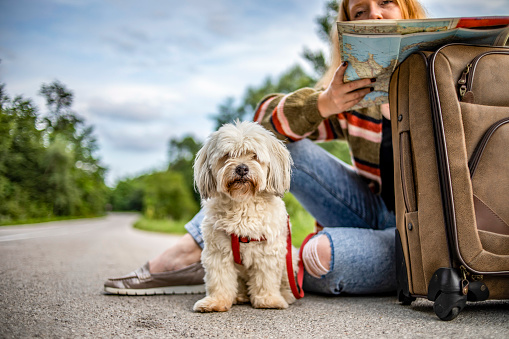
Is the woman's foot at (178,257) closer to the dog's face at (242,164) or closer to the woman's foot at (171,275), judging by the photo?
the woman's foot at (171,275)

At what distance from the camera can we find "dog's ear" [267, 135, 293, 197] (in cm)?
229

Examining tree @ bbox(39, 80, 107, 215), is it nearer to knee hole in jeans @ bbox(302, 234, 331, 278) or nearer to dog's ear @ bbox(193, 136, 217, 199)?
dog's ear @ bbox(193, 136, 217, 199)

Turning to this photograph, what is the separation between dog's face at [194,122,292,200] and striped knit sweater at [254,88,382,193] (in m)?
0.23

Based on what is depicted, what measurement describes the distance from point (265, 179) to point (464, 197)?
3.45 ft

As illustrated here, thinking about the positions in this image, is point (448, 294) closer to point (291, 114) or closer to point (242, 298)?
point (242, 298)

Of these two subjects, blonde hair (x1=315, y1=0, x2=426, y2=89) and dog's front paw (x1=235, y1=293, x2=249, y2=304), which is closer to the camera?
dog's front paw (x1=235, y1=293, x2=249, y2=304)

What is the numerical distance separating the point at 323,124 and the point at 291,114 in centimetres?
47

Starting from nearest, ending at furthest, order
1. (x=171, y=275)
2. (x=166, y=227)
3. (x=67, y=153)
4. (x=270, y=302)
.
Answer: (x=270, y=302), (x=171, y=275), (x=67, y=153), (x=166, y=227)

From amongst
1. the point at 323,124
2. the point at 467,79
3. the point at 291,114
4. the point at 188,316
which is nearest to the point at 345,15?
the point at 323,124

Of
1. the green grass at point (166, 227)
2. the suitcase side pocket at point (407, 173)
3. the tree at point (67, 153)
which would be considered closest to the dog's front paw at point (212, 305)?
the suitcase side pocket at point (407, 173)

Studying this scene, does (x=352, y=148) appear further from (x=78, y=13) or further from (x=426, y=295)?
(x=78, y=13)

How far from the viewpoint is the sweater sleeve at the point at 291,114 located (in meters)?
Result: 2.43

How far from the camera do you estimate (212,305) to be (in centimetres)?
203

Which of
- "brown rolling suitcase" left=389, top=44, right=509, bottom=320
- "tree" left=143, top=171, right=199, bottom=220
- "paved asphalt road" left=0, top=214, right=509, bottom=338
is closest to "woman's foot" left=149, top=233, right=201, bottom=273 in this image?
"paved asphalt road" left=0, top=214, right=509, bottom=338
